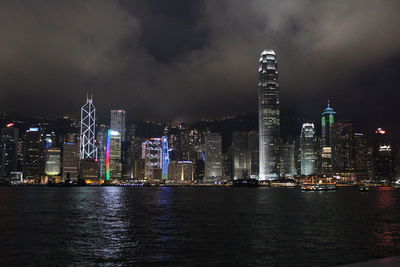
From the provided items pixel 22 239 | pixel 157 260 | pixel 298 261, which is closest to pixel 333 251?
pixel 298 261

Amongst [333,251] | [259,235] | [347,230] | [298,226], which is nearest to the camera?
[333,251]

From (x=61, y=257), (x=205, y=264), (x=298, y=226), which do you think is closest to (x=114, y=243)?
(x=61, y=257)

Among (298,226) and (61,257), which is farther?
(298,226)

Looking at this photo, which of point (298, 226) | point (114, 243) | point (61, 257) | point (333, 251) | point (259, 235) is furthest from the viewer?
point (298, 226)

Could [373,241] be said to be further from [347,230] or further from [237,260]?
[237,260]

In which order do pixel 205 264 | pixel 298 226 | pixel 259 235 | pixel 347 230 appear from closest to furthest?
pixel 205 264 → pixel 259 235 → pixel 347 230 → pixel 298 226

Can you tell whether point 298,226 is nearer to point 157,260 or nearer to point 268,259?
point 268,259

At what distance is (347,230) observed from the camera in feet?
168

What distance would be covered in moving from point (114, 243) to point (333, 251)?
2018cm

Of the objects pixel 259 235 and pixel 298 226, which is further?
pixel 298 226

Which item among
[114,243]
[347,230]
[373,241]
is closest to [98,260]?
[114,243]

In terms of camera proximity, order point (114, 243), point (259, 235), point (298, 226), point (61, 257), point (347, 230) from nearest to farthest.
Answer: point (61, 257)
point (114, 243)
point (259, 235)
point (347, 230)
point (298, 226)

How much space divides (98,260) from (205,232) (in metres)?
18.0

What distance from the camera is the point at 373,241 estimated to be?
42125mm
